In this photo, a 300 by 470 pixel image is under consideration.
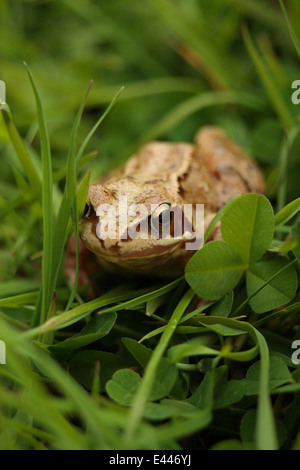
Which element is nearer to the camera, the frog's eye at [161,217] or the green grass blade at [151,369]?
the green grass blade at [151,369]

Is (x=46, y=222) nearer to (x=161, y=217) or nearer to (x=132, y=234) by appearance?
(x=132, y=234)

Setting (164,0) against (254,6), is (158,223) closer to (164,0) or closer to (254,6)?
(164,0)

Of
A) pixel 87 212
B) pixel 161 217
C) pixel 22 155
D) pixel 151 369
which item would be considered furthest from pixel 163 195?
pixel 151 369

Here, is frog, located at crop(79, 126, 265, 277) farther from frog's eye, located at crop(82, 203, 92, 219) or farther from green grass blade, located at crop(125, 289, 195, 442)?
green grass blade, located at crop(125, 289, 195, 442)

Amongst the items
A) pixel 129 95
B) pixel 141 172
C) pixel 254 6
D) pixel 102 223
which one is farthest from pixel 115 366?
pixel 254 6
